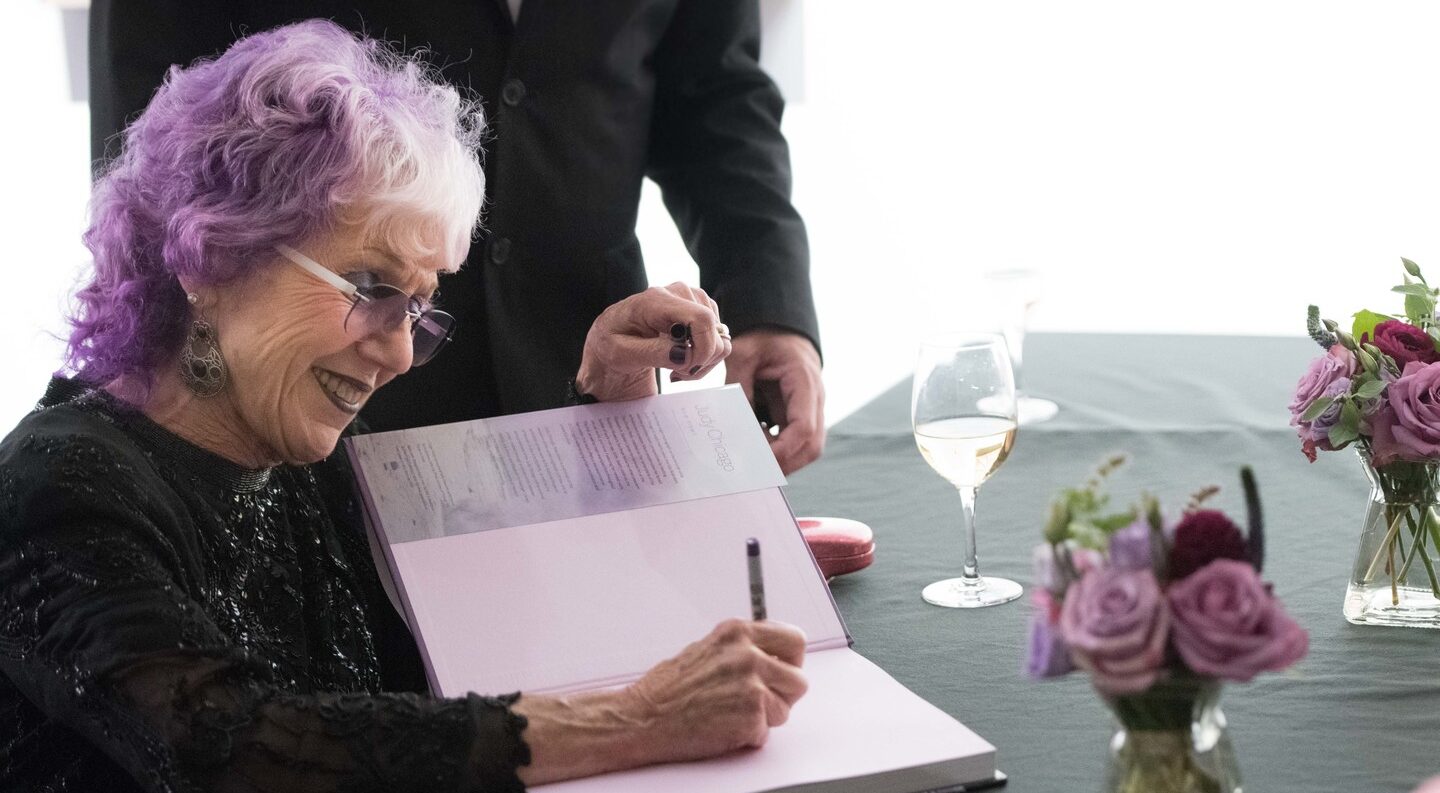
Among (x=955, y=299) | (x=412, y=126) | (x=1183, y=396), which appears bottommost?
(x=955, y=299)

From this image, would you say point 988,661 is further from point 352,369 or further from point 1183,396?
point 1183,396

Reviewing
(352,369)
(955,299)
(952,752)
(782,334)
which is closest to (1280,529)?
(782,334)

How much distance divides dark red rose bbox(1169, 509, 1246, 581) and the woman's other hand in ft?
1.32

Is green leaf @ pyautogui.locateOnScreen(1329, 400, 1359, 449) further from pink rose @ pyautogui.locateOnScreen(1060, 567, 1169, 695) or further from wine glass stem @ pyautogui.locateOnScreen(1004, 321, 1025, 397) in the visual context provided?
wine glass stem @ pyautogui.locateOnScreen(1004, 321, 1025, 397)

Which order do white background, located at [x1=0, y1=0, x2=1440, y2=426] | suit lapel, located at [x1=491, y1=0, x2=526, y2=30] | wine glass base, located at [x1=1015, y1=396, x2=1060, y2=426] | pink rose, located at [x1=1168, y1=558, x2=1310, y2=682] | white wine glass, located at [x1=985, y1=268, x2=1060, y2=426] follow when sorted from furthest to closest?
1. white background, located at [x1=0, y1=0, x2=1440, y2=426]
2. white wine glass, located at [x1=985, y1=268, x2=1060, y2=426]
3. wine glass base, located at [x1=1015, y1=396, x2=1060, y2=426]
4. suit lapel, located at [x1=491, y1=0, x2=526, y2=30]
5. pink rose, located at [x1=1168, y1=558, x2=1310, y2=682]

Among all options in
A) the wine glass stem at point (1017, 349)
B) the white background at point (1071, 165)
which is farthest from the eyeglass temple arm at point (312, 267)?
the white background at point (1071, 165)

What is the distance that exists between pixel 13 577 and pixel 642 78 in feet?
3.93

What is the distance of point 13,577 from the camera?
3.67ft

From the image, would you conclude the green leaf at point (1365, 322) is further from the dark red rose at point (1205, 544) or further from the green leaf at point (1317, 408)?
the dark red rose at point (1205, 544)

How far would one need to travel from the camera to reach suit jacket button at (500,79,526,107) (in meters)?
1.89

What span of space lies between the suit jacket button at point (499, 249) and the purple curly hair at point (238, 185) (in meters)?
0.48

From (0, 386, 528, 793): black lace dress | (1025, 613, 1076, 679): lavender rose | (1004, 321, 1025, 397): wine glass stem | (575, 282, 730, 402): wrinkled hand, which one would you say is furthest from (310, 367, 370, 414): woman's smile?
(1004, 321, 1025, 397): wine glass stem

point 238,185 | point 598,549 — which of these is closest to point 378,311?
point 238,185

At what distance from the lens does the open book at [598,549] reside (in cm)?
125
